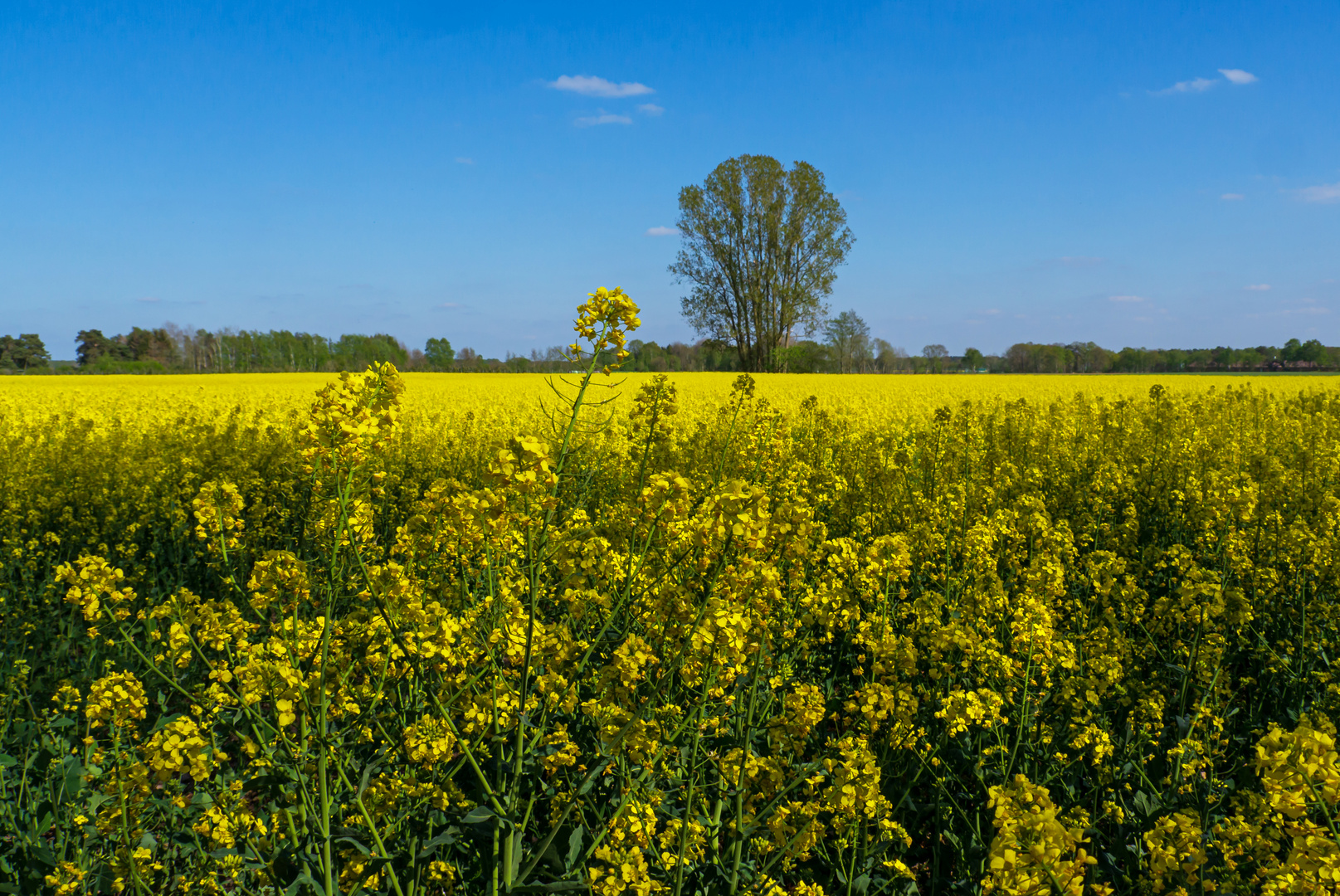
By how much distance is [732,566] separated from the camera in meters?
2.35

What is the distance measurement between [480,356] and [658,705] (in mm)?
61970

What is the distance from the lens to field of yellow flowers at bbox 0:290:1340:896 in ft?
6.93

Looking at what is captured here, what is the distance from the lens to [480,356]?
61469 millimetres

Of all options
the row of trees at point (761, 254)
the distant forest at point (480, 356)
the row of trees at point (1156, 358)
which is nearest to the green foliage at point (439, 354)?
the distant forest at point (480, 356)

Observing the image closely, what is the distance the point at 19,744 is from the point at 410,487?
355 cm

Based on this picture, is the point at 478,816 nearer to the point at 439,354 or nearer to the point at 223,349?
the point at 439,354

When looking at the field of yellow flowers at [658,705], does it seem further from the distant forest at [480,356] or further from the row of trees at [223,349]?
the row of trees at [223,349]

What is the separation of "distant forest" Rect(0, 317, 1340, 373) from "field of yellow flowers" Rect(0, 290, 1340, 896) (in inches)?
1969

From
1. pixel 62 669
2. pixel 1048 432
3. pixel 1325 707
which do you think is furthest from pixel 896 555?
pixel 1048 432

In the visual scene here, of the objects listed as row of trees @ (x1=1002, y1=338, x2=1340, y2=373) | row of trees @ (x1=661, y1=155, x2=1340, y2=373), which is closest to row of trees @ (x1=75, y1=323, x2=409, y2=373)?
row of trees @ (x1=661, y1=155, x2=1340, y2=373)

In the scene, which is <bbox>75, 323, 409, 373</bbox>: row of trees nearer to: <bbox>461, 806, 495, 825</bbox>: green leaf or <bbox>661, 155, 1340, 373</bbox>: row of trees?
<bbox>661, 155, 1340, 373</bbox>: row of trees

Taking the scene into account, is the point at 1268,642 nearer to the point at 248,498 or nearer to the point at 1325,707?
the point at 1325,707

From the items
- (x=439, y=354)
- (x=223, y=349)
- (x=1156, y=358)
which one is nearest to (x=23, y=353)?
(x=223, y=349)

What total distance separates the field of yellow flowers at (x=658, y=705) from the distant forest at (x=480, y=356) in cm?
5000
